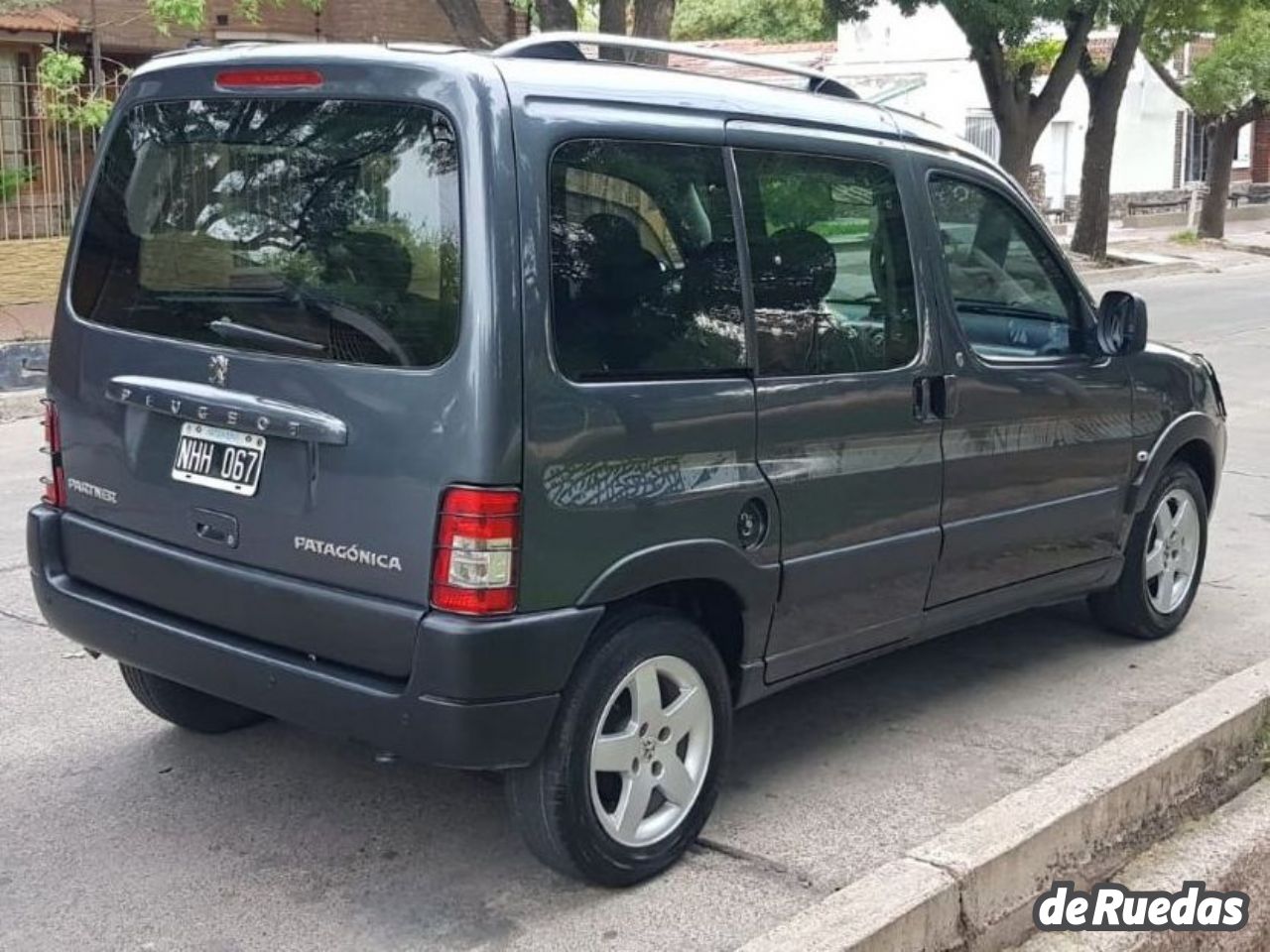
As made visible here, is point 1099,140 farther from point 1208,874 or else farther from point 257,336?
point 257,336

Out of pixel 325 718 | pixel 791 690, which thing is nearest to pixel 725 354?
pixel 325 718

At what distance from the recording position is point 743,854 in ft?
14.1

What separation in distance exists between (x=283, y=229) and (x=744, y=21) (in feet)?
161

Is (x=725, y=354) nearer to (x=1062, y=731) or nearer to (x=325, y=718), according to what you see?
(x=325, y=718)

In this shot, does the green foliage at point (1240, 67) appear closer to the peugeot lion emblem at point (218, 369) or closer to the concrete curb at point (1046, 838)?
the concrete curb at point (1046, 838)

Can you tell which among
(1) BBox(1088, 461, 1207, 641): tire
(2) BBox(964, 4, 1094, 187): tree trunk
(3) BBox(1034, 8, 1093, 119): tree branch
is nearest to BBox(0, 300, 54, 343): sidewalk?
(1) BBox(1088, 461, 1207, 641): tire

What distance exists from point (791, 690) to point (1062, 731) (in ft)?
3.10

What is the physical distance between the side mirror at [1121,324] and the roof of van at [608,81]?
3.88 ft

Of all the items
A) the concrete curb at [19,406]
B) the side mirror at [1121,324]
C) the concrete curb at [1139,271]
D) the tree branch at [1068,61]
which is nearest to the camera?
the side mirror at [1121,324]

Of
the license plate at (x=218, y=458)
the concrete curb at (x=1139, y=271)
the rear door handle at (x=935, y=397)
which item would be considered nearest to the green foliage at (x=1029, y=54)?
the concrete curb at (x=1139, y=271)

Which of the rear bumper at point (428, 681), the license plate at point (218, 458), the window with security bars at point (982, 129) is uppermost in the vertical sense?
the window with security bars at point (982, 129)

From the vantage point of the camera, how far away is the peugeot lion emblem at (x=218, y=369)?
13.1 feet

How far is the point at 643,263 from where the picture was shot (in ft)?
13.1

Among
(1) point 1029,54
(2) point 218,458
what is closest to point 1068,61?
(1) point 1029,54
